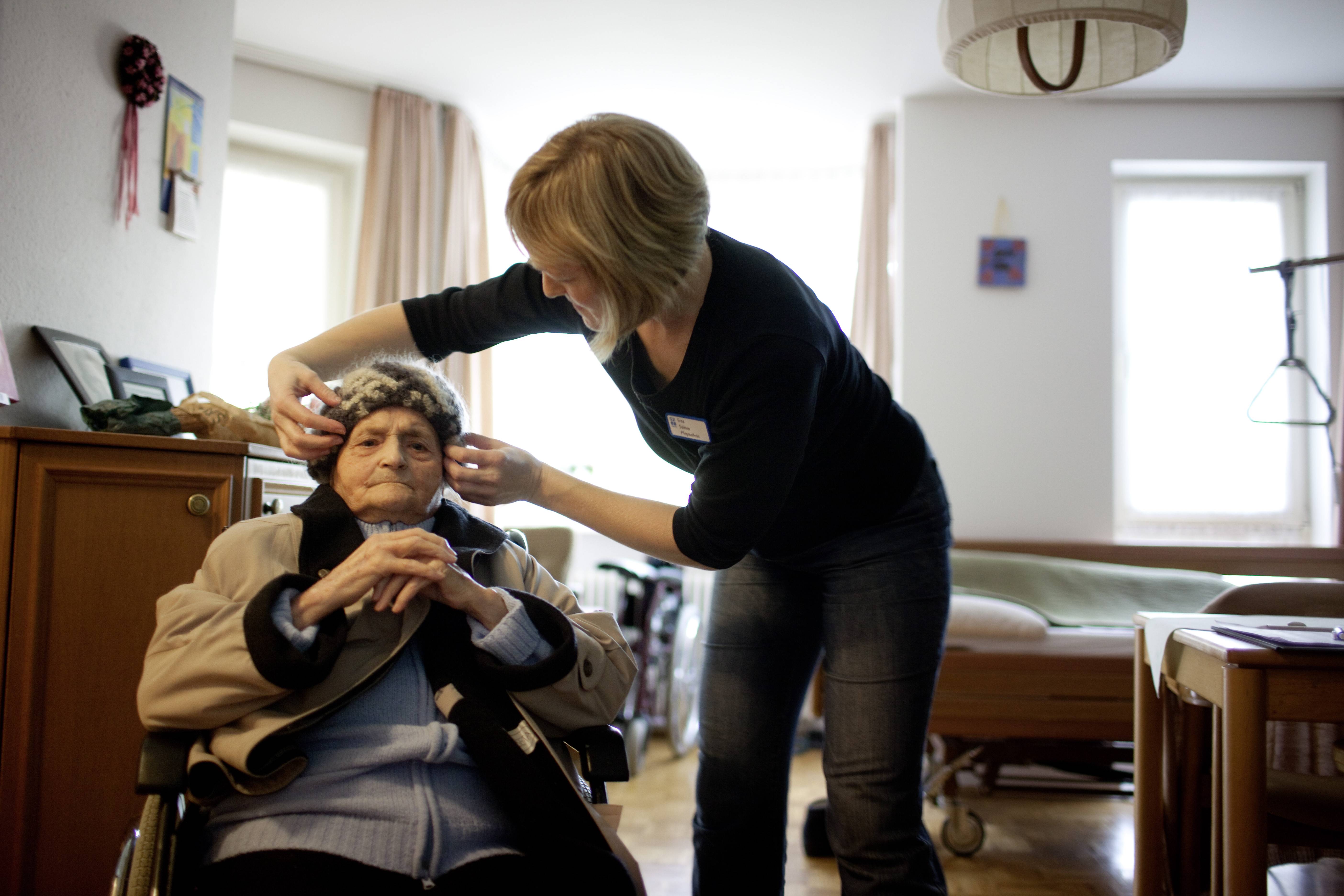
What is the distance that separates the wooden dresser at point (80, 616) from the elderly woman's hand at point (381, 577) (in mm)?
709

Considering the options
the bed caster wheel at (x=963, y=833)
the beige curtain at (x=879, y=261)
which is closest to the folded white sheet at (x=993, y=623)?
the bed caster wheel at (x=963, y=833)

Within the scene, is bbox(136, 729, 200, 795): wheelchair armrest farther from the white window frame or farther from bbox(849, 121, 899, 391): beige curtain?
bbox(849, 121, 899, 391): beige curtain

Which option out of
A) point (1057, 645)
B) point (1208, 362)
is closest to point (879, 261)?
point (1208, 362)

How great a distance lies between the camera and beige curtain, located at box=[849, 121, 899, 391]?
4.52m

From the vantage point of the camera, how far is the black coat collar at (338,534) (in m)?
1.28

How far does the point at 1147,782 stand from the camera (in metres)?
1.79

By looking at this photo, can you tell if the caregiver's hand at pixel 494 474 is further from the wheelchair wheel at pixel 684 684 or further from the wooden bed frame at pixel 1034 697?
the wheelchair wheel at pixel 684 684

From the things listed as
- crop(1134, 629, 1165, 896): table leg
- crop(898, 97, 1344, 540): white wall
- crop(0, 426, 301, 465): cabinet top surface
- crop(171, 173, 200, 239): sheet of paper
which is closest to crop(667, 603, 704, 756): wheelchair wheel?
crop(898, 97, 1344, 540): white wall

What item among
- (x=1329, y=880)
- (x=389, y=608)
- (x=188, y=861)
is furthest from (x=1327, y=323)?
(x=188, y=861)

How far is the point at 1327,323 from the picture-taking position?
4172mm

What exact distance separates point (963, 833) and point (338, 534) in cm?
208

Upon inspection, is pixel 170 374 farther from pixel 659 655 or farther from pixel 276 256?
pixel 659 655

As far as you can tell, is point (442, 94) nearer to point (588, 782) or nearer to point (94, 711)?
point (94, 711)

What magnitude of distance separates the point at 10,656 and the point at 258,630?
0.84 meters
